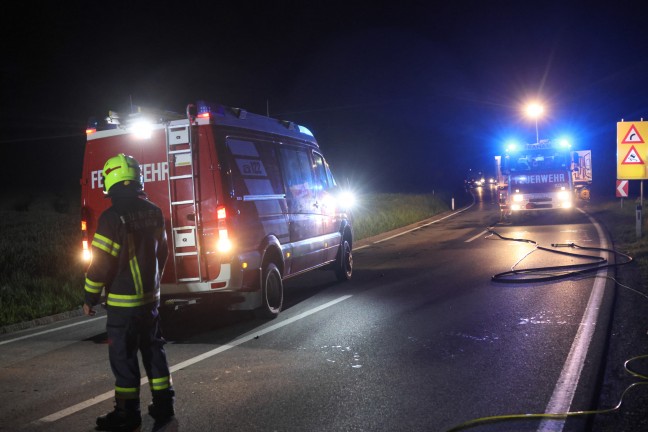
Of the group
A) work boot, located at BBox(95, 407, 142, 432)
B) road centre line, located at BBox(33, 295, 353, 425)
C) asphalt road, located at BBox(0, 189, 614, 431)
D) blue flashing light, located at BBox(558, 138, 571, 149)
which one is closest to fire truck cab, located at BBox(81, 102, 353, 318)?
Answer: road centre line, located at BBox(33, 295, 353, 425)

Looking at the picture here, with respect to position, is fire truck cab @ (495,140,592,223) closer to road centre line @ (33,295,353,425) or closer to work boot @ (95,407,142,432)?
road centre line @ (33,295,353,425)

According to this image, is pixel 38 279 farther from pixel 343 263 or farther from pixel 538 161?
pixel 538 161

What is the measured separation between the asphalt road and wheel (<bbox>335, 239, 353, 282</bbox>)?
34.1 inches

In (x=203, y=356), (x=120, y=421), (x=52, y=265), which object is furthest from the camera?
(x=52, y=265)

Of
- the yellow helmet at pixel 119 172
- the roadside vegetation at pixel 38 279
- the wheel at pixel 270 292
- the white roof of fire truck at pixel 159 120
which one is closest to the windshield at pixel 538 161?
the roadside vegetation at pixel 38 279

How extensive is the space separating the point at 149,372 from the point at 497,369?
3026 mm

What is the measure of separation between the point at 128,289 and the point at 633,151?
1387cm

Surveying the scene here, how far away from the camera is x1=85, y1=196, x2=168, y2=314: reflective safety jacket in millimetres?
4367

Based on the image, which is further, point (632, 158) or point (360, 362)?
point (632, 158)

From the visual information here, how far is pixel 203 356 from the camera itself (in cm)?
650

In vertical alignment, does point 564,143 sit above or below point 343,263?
above

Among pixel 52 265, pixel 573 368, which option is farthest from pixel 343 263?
pixel 573 368

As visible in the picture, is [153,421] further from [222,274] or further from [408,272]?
[408,272]

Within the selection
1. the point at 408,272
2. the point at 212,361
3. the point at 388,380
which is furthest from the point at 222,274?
the point at 408,272
